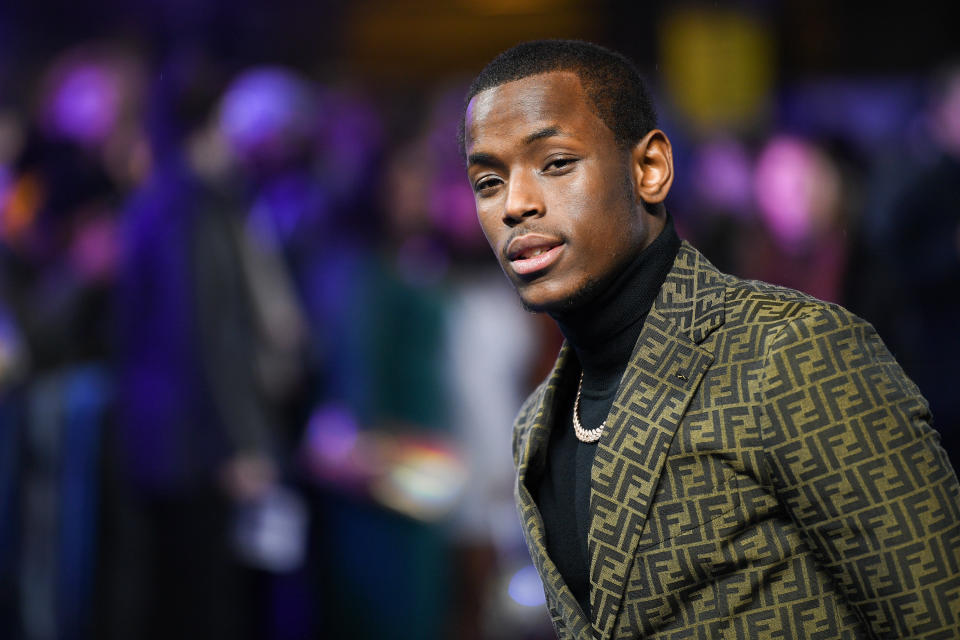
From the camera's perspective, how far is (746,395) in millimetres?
1760

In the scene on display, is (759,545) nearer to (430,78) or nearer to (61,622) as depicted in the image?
(61,622)

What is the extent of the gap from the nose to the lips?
0.12ft

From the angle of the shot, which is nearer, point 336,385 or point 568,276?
point 568,276

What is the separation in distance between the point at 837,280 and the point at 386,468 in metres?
2.10

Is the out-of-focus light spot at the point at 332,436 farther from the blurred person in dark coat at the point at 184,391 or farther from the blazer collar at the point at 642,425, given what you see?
the blazer collar at the point at 642,425

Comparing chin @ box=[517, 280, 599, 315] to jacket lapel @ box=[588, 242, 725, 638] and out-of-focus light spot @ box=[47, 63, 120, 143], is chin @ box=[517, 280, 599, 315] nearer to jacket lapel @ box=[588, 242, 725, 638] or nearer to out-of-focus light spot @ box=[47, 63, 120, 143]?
jacket lapel @ box=[588, 242, 725, 638]

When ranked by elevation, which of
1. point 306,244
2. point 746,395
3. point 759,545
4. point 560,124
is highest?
point 306,244

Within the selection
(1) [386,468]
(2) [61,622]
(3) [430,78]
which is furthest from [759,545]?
(3) [430,78]

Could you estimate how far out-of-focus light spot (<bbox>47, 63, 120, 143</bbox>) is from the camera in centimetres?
576

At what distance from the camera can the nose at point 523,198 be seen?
6.43ft

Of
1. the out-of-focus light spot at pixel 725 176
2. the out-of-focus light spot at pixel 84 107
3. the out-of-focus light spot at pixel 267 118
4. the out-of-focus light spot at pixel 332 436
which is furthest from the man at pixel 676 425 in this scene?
the out-of-focus light spot at pixel 84 107

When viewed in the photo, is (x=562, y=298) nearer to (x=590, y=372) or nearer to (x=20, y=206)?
(x=590, y=372)

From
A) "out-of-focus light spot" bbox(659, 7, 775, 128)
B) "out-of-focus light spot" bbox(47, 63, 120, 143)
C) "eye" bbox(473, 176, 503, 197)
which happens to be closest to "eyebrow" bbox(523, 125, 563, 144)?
"eye" bbox(473, 176, 503, 197)

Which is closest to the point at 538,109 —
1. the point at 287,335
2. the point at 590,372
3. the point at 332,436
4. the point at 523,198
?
the point at 523,198
